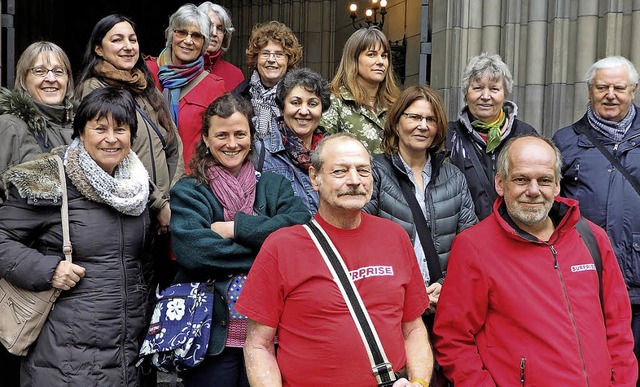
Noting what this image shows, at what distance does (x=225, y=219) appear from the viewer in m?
3.34

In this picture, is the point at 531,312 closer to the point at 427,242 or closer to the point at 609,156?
the point at 427,242

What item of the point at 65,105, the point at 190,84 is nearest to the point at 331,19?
the point at 190,84

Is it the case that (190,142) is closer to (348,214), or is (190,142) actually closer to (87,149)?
(87,149)

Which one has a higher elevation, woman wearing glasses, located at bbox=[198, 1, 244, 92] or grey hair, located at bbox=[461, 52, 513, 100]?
woman wearing glasses, located at bbox=[198, 1, 244, 92]

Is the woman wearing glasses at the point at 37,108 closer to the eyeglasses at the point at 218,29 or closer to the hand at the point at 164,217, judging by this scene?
the hand at the point at 164,217

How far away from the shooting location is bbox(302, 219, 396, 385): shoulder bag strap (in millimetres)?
2666

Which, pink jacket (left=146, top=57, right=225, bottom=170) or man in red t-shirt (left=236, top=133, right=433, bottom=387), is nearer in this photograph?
man in red t-shirt (left=236, top=133, right=433, bottom=387)

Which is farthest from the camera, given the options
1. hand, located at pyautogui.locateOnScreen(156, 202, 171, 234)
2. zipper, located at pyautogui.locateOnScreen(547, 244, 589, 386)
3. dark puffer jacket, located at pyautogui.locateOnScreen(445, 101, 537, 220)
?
dark puffer jacket, located at pyautogui.locateOnScreen(445, 101, 537, 220)

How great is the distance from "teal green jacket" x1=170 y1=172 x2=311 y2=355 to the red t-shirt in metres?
0.43

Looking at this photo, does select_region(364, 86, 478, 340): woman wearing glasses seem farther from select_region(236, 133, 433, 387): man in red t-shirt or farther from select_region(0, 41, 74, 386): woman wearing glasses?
select_region(0, 41, 74, 386): woman wearing glasses

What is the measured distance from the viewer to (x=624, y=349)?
3.14m

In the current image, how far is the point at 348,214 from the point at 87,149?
4.25 ft

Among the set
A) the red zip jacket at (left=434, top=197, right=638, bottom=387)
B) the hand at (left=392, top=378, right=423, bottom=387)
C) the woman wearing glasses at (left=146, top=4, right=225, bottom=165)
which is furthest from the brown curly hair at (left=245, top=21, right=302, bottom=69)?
the hand at (left=392, top=378, right=423, bottom=387)

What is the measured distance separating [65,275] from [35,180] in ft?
1.39
